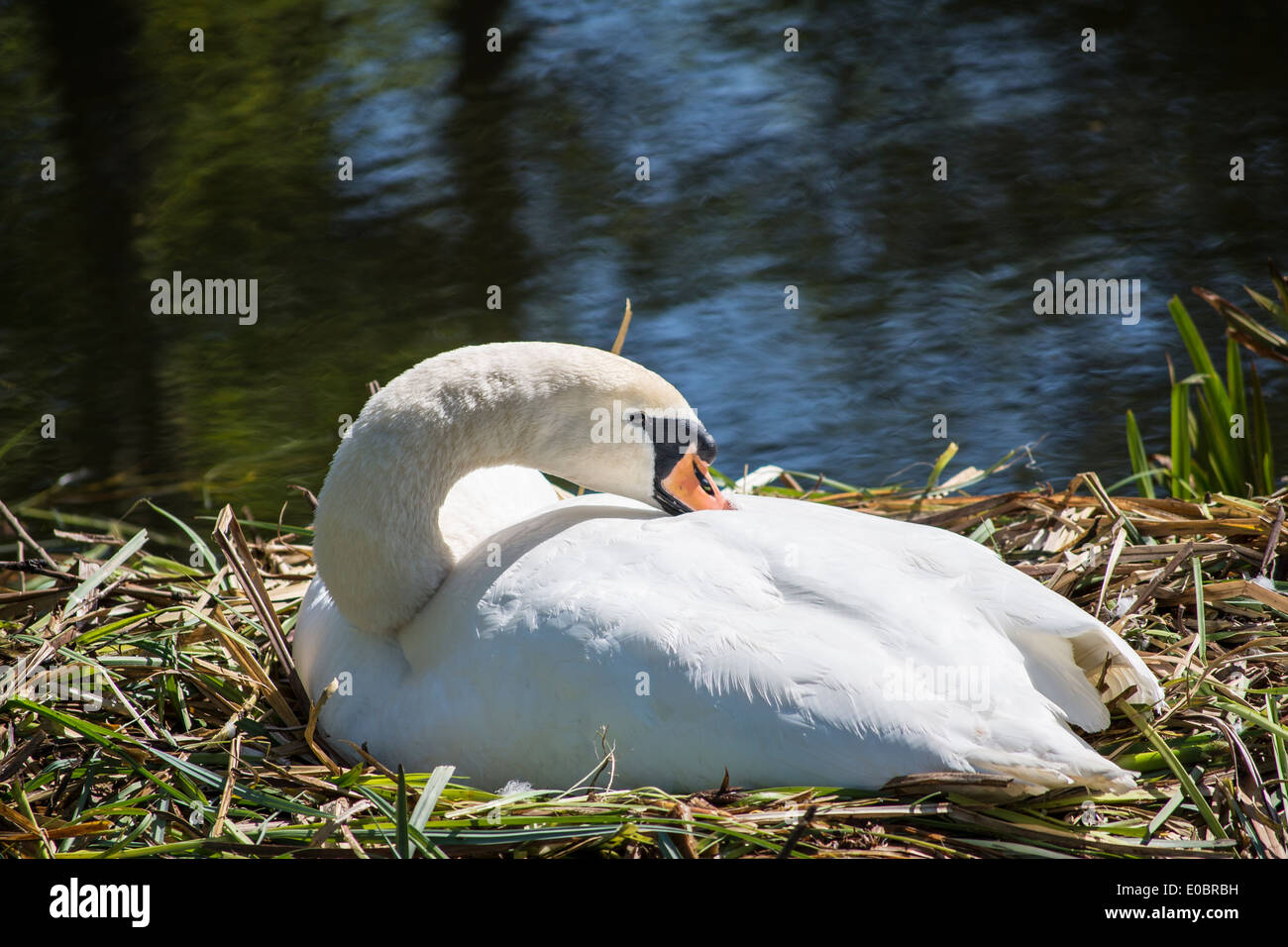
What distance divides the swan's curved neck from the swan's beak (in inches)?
9.3

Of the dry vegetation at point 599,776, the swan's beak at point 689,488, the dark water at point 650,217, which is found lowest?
the dry vegetation at point 599,776

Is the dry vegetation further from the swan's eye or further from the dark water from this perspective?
the dark water

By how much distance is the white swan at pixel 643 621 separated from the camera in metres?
2.61

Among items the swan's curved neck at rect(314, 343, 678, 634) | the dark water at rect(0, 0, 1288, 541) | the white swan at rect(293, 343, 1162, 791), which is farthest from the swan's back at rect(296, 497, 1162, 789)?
the dark water at rect(0, 0, 1288, 541)

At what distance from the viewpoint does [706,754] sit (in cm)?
267

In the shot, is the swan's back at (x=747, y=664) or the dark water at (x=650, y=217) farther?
the dark water at (x=650, y=217)

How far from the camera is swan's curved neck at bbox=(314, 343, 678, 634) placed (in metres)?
3.15

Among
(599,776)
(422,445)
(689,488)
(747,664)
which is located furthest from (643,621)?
(422,445)

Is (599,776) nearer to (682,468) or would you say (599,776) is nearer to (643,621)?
(643,621)

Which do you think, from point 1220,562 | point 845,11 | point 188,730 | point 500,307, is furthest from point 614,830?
point 845,11

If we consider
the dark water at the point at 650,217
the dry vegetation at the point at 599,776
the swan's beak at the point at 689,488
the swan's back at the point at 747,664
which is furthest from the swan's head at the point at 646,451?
the dark water at the point at 650,217

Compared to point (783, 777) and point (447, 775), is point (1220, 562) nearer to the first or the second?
point (783, 777)

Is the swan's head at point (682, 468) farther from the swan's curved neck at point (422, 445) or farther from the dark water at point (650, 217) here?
the dark water at point (650, 217)
